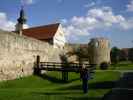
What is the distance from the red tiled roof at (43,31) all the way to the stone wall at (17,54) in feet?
55.8

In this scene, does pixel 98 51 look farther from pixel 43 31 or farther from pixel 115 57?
pixel 115 57

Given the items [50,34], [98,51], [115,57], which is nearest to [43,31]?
[50,34]

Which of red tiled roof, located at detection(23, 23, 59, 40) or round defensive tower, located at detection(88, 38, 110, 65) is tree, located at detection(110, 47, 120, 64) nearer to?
round defensive tower, located at detection(88, 38, 110, 65)

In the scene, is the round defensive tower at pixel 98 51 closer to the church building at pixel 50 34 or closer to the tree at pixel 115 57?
the church building at pixel 50 34

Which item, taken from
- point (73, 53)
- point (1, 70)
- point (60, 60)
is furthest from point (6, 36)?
point (73, 53)

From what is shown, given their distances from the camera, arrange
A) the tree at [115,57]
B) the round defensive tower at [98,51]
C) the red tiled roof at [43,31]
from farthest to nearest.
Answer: the tree at [115,57]
the round defensive tower at [98,51]
the red tiled roof at [43,31]

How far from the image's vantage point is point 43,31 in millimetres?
54219

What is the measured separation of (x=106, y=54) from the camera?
53.9m

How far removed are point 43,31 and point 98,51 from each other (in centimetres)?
1046

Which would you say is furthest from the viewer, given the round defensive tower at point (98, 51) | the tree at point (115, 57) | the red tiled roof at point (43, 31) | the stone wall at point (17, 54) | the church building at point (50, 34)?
the tree at point (115, 57)

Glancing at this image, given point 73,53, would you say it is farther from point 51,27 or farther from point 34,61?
point 34,61

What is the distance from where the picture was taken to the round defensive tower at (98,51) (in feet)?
173

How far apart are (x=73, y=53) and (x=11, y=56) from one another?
80.5 ft

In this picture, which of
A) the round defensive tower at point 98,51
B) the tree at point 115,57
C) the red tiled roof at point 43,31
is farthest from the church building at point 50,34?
the tree at point 115,57
